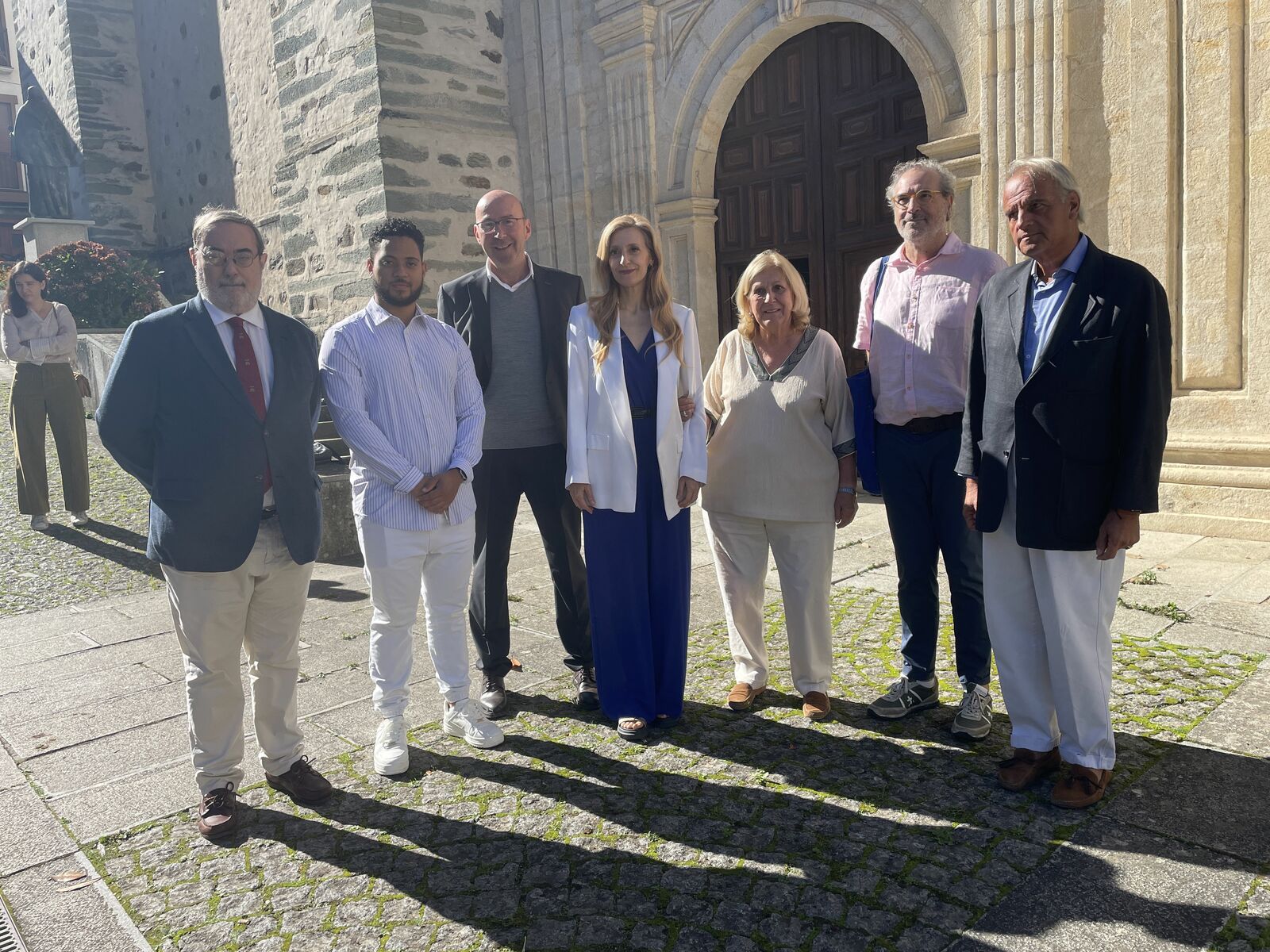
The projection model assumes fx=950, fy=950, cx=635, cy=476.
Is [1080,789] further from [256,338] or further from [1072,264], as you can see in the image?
[256,338]

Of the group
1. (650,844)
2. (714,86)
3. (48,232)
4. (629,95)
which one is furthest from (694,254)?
(48,232)

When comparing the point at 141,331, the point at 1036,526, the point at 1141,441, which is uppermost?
the point at 141,331

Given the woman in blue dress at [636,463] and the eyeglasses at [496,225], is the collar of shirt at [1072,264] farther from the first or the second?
the eyeglasses at [496,225]

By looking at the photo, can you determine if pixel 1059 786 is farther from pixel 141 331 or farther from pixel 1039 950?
pixel 141 331

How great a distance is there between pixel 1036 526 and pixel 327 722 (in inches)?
99.0

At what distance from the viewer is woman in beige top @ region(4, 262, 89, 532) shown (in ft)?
23.7

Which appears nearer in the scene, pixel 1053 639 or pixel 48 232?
pixel 1053 639

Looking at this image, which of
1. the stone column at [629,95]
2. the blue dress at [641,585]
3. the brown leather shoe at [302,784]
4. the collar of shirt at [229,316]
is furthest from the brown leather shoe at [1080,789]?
the stone column at [629,95]

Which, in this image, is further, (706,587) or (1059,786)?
(706,587)

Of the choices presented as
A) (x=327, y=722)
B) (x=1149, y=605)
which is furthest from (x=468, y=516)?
(x=1149, y=605)

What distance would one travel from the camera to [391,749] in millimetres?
3031

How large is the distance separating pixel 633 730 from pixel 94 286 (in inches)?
540

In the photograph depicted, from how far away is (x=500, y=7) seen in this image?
9742 millimetres

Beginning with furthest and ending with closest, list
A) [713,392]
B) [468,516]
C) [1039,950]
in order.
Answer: [713,392] → [468,516] → [1039,950]
